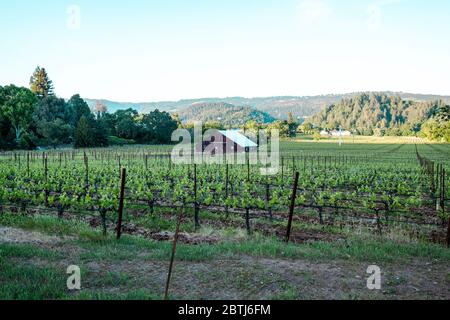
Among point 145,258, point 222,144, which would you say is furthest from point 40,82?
point 145,258

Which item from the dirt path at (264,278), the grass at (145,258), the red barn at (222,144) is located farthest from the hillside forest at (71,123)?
the dirt path at (264,278)

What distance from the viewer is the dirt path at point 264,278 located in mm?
5742

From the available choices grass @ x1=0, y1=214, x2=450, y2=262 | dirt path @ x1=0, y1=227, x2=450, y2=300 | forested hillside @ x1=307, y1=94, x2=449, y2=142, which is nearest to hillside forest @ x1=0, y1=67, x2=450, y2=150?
grass @ x1=0, y1=214, x2=450, y2=262

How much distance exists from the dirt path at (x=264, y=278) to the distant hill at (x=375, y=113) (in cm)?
16032

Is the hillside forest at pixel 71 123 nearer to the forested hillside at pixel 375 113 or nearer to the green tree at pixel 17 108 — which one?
the green tree at pixel 17 108

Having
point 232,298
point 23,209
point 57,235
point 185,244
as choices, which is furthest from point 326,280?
point 23,209

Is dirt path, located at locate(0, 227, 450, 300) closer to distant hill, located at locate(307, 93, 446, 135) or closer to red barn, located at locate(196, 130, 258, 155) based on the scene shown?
red barn, located at locate(196, 130, 258, 155)

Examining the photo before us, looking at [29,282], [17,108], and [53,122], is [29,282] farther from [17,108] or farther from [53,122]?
[17,108]

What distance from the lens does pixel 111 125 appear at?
72188 mm

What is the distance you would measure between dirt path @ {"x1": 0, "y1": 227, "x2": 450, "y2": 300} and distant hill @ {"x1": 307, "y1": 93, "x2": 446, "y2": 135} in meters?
160

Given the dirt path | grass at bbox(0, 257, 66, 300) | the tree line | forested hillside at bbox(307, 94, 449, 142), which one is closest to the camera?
grass at bbox(0, 257, 66, 300)

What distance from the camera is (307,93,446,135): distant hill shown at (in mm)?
169875
